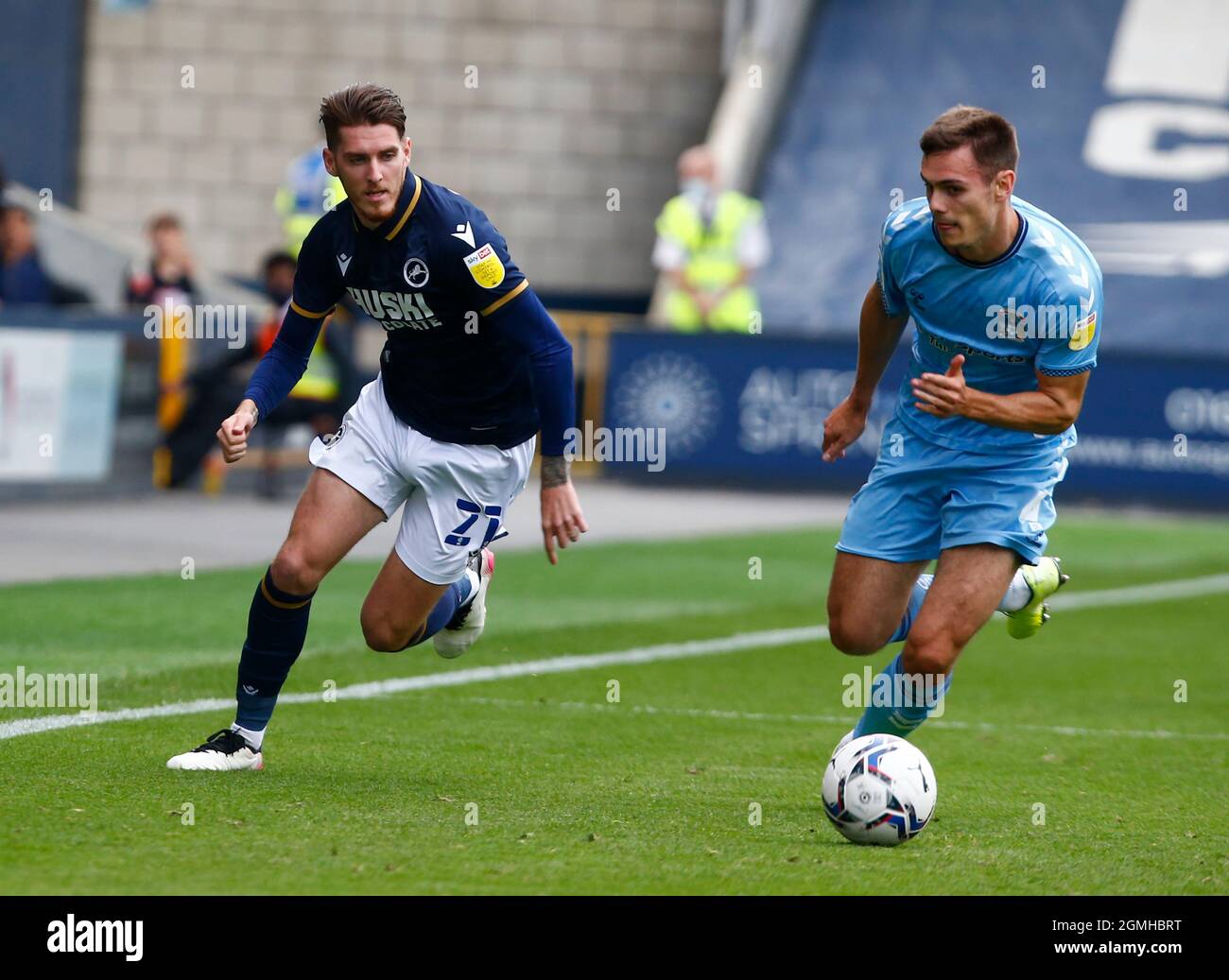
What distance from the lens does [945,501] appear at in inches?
274

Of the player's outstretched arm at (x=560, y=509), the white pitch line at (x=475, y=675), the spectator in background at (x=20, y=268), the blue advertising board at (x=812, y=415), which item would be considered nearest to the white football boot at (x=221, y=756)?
the white pitch line at (x=475, y=675)

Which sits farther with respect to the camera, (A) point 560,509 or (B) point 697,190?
(B) point 697,190

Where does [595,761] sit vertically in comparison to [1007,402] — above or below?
below

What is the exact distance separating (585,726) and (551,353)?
1.85 metres

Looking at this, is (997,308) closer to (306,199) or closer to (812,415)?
(812,415)

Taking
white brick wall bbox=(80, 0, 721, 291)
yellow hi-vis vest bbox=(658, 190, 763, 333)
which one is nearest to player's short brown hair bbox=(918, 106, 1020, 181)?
yellow hi-vis vest bbox=(658, 190, 763, 333)

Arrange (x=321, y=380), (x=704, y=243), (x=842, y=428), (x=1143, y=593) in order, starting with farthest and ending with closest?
(x=704, y=243)
(x=321, y=380)
(x=1143, y=593)
(x=842, y=428)

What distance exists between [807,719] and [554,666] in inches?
59.1

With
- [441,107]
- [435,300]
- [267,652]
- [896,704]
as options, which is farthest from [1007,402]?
[441,107]

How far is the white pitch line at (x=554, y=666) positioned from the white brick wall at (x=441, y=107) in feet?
41.9

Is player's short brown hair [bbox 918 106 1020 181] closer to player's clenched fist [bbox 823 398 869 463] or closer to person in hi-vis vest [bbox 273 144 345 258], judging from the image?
player's clenched fist [bbox 823 398 869 463]

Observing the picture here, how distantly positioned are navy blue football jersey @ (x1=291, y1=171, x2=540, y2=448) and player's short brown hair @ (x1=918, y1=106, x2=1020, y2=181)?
1.39m

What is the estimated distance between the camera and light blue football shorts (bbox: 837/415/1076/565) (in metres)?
6.77
